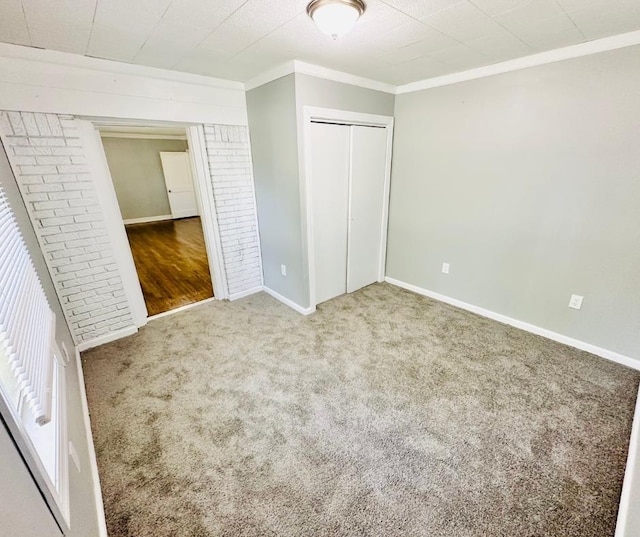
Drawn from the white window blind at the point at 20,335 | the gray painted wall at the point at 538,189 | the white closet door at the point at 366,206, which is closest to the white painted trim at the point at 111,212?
the white window blind at the point at 20,335

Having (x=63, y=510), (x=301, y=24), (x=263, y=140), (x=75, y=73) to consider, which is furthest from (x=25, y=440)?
(x=263, y=140)

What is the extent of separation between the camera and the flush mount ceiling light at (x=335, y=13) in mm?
1363

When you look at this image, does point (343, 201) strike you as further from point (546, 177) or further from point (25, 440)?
point (25, 440)

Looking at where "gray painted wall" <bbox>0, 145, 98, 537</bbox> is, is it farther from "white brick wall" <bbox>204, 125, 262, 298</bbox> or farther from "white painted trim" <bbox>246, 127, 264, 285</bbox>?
"white painted trim" <bbox>246, 127, 264, 285</bbox>

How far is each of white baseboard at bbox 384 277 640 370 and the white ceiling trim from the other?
7.21ft

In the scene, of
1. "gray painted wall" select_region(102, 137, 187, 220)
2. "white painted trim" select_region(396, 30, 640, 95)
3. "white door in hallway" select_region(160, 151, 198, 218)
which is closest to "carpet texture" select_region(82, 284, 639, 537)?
"white painted trim" select_region(396, 30, 640, 95)

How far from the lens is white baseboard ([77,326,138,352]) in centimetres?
246

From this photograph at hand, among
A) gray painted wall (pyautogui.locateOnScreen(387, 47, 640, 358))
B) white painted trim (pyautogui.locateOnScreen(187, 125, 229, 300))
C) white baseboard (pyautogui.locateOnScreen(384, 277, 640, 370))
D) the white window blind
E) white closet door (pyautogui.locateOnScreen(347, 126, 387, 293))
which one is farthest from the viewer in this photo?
white closet door (pyautogui.locateOnScreen(347, 126, 387, 293))

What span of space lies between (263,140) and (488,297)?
8.93 feet

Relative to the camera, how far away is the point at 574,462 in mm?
1495

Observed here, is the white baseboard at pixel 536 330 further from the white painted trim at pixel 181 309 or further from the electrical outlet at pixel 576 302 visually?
the white painted trim at pixel 181 309

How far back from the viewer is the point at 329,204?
292 centimetres

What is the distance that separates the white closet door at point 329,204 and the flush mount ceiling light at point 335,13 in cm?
110

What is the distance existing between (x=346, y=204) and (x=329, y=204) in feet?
0.84
